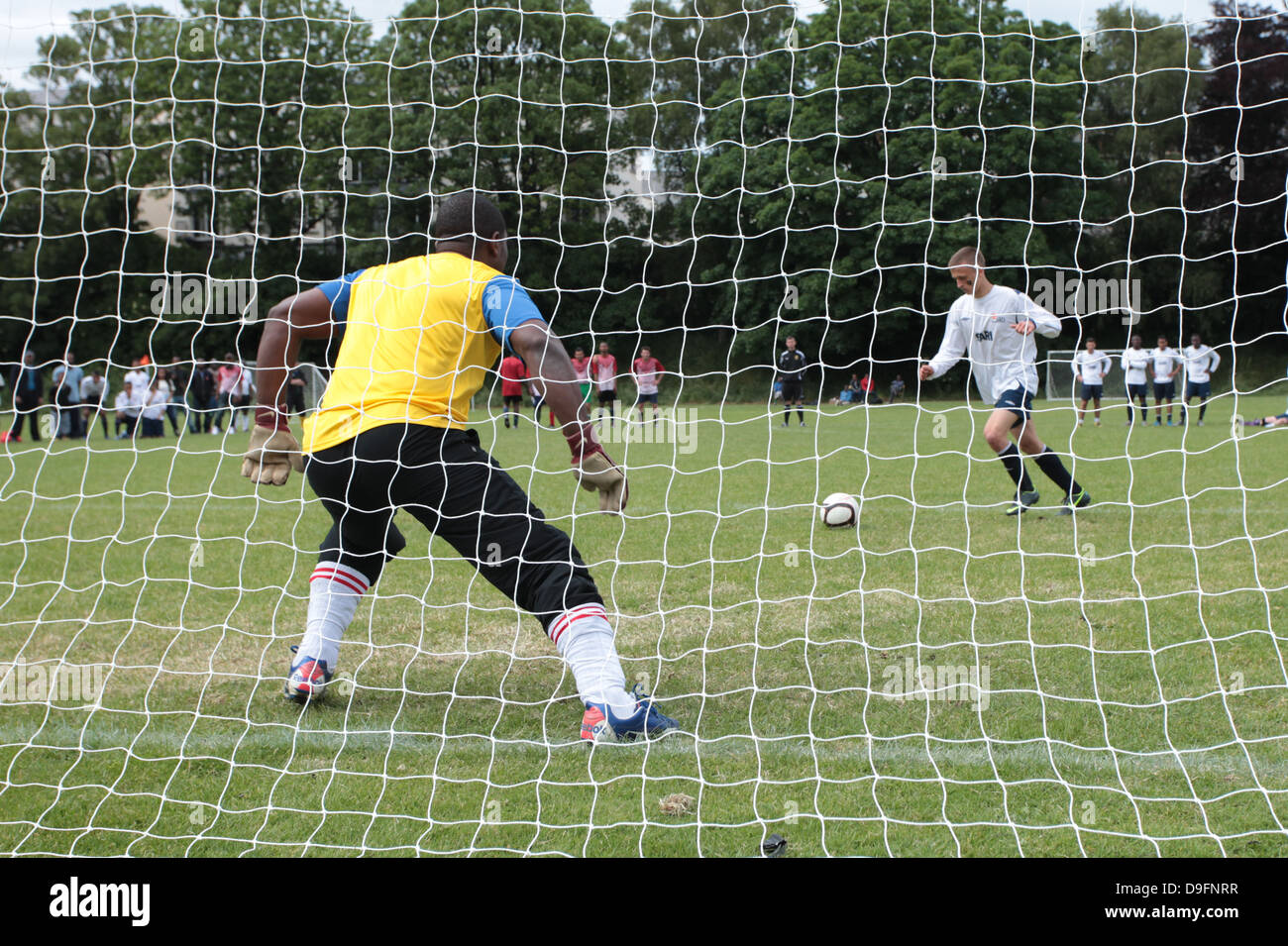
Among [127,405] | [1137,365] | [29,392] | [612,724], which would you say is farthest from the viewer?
[127,405]

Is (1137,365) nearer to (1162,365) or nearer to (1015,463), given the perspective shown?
(1162,365)

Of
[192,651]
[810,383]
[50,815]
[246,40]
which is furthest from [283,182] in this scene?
[50,815]

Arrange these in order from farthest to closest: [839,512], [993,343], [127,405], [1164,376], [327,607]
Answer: [127,405] → [1164,376] → [993,343] → [839,512] → [327,607]

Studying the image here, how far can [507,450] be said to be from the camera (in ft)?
40.9

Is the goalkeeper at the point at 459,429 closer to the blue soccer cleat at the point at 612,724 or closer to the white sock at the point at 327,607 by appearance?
the blue soccer cleat at the point at 612,724

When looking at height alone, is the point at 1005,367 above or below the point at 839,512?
above

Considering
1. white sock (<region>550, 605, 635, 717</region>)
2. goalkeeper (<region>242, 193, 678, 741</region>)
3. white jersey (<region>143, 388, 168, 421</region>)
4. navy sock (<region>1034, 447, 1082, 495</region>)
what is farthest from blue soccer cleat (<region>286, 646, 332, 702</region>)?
white jersey (<region>143, 388, 168, 421</region>)

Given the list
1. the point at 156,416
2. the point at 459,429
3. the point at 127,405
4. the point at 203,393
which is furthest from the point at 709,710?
the point at 203,393

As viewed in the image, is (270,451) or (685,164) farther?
(685,164)

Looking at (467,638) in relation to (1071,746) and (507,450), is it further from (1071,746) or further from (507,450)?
(507,450)

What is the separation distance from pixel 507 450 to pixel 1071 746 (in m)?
9.88

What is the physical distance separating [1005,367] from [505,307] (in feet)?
14.9

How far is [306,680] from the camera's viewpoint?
11.7ft

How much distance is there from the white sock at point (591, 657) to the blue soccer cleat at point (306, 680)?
943 mm
